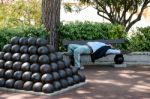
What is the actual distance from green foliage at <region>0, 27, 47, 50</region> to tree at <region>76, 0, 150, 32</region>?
12.9 ft

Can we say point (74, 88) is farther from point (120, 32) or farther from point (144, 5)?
point (144, 5)

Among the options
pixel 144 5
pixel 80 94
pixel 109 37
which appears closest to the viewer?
pixel 80 94

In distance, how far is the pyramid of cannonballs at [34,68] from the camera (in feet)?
32.6

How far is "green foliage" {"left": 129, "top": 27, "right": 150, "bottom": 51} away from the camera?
15305mm

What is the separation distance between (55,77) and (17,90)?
953 millimetres

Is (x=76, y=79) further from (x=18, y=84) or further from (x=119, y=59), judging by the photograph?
(x=119, y=59)

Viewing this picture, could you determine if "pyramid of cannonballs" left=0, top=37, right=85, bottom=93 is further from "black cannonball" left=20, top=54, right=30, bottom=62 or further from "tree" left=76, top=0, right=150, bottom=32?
"tree" left=76, top=0, right=150, bottom=32

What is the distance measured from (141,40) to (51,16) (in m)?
3.35

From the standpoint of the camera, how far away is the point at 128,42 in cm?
1545

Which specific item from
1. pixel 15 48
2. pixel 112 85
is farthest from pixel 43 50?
pixel 112 85

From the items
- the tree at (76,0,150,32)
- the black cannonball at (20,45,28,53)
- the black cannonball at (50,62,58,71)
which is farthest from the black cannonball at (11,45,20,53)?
the tree at (76,0,150,32)

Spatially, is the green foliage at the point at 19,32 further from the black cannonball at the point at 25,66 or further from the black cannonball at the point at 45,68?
the black cannonball at the point at 45,68

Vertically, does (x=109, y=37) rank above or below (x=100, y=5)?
below

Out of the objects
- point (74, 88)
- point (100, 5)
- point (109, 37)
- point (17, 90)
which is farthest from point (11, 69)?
point (100, 5)
